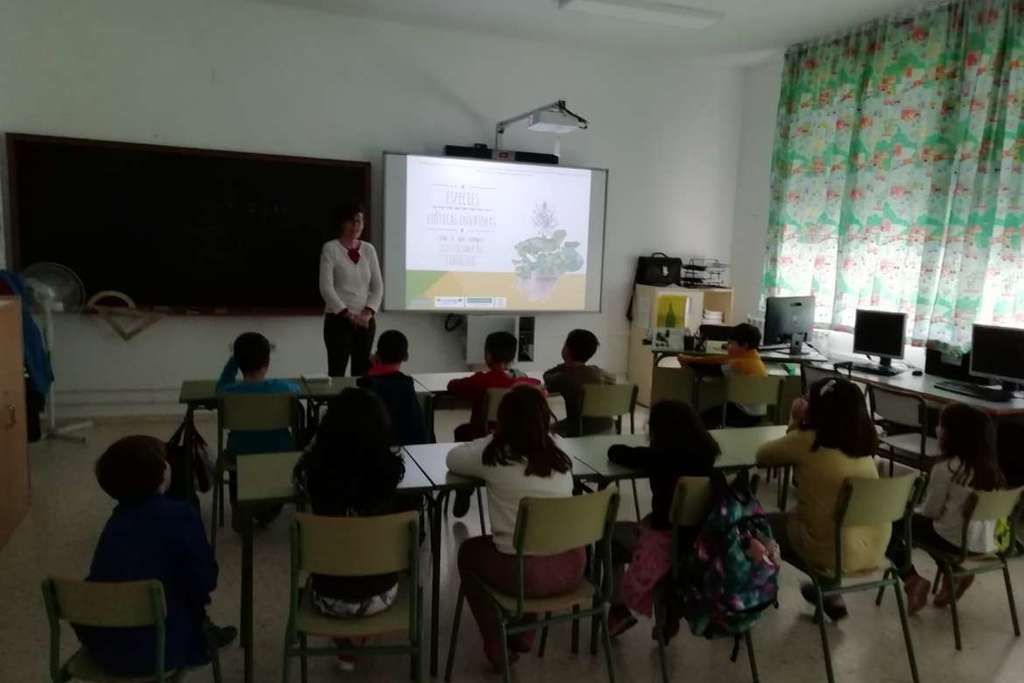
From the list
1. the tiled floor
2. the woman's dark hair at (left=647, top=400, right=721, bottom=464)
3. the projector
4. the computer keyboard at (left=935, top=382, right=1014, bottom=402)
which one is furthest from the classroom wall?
the woman's dark hair at (left=647, top=400, right=721, bottom=464)

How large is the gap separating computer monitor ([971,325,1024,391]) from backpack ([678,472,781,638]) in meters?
2.84

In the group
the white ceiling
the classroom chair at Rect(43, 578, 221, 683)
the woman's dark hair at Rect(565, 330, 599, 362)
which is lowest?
the classroom chair at Rect(43, 578, 221, 683)

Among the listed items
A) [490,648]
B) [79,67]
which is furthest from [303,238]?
[490,648]

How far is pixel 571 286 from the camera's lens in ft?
22.0

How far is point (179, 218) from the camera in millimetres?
5488

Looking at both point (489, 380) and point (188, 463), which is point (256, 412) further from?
point (489, 380)

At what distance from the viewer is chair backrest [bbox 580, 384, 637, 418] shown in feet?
12.4

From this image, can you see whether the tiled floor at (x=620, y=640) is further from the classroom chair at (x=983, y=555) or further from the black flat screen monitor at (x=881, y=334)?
the black flat screen monitor at (x=881, y=334)

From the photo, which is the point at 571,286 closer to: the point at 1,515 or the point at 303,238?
the point at 303,238

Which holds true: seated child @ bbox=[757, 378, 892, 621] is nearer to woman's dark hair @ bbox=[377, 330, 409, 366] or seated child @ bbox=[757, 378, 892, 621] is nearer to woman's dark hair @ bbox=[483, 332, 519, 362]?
woman's dark hair @ bbox=[483, 332, 519, 362]

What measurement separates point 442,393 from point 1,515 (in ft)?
6.71

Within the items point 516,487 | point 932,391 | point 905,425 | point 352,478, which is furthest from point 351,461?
point 932,391

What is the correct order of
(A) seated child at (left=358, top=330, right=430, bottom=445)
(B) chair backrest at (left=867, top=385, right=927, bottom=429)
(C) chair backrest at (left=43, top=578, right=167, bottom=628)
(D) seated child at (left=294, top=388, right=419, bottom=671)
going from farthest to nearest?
(B) chair backrest at (left=867, top=385, right=927, bottom=429)
(A) seated child at (left=358, top=330, right=430, bottom=445)
(D) seated child at (left=294, top=388, right=419, bottom=671)
(C) chair backrest at (left=43, top=578, right=167, bottom=628)

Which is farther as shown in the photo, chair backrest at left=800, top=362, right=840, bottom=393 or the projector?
the projector
